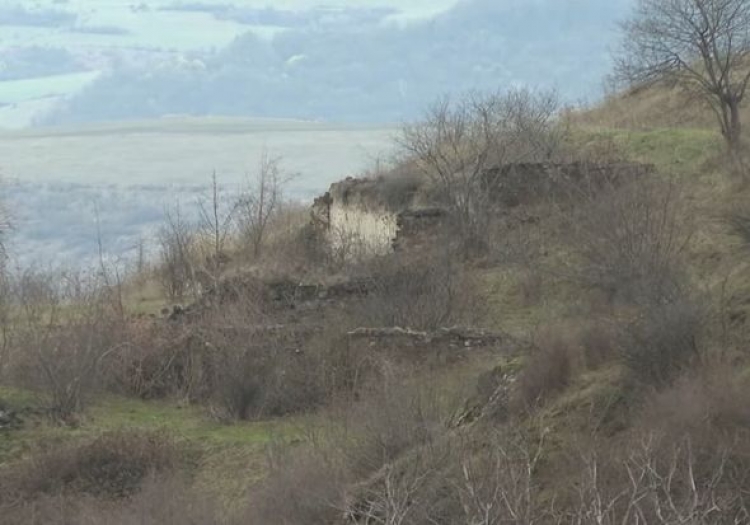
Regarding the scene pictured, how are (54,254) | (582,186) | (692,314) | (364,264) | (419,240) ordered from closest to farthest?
(692,314)
(364,264)
(582,186)
(419,240)
(54,254)

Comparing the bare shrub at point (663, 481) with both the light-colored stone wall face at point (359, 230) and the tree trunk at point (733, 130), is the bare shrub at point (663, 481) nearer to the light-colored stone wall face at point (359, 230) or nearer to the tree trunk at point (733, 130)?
the light-colored stone wall face at point (359, 230)

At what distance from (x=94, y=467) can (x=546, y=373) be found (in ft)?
21.1

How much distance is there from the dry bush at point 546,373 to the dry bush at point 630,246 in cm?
219

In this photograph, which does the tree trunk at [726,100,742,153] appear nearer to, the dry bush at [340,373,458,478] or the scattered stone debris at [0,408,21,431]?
the dry bush at [340,373,458,478]

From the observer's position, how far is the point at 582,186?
22922 millimetres

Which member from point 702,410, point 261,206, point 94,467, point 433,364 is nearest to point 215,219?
point 261,206

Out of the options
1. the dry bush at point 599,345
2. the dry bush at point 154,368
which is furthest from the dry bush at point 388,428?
the dry bush at point 154,368

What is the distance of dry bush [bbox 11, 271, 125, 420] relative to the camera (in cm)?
1647

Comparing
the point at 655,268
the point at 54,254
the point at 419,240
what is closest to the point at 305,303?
the point at 419,240

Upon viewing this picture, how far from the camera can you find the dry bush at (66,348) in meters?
16.5

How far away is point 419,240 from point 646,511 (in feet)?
60.9

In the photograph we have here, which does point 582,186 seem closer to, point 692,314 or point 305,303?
point 305,303

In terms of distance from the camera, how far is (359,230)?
94.5 ft

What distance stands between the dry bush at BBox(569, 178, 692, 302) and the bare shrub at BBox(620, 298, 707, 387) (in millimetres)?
2383
